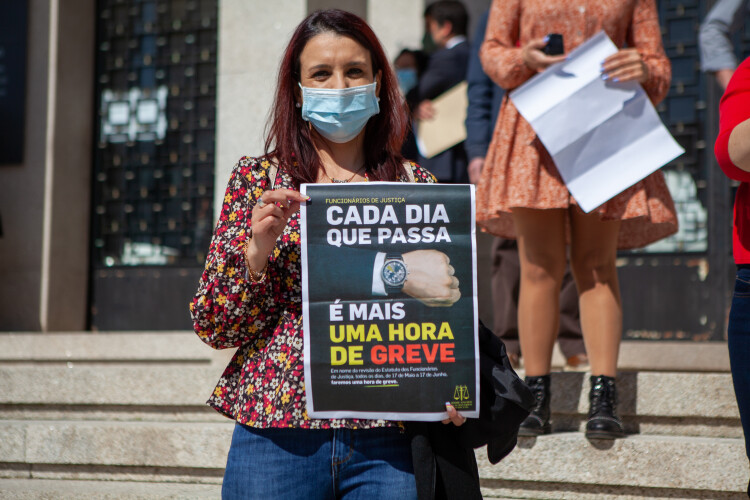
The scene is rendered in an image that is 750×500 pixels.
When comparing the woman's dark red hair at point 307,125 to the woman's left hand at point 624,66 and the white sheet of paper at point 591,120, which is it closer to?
the white sheet of paper at point 591,120

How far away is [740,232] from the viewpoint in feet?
6.71

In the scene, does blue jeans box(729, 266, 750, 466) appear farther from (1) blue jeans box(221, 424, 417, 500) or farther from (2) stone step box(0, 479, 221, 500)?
(2) stone step box(0, 479, 221, 500)

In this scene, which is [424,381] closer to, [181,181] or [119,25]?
[181,181]

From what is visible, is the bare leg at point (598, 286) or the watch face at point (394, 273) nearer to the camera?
the watch face at point (394, 273)

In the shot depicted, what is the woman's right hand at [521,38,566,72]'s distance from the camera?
3213 millimetres

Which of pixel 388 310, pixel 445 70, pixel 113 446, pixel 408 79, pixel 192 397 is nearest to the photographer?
pixel 388 310

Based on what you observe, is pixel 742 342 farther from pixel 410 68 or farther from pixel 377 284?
pixel 410 68

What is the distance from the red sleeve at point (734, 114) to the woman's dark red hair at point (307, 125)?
81 centimetres

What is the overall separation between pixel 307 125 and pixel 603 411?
1819 millimetres

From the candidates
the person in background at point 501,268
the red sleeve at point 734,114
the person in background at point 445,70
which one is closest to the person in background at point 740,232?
the red sleeve at point 734,114

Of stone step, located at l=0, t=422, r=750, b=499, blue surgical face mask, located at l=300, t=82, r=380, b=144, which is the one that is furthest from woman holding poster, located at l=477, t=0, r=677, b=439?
blue surgical face mask, located at l=300, t=82, r=380, b=144

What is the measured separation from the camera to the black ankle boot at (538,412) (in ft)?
10.5

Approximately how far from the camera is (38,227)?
22.6ft

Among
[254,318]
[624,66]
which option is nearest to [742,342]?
[254,318]
